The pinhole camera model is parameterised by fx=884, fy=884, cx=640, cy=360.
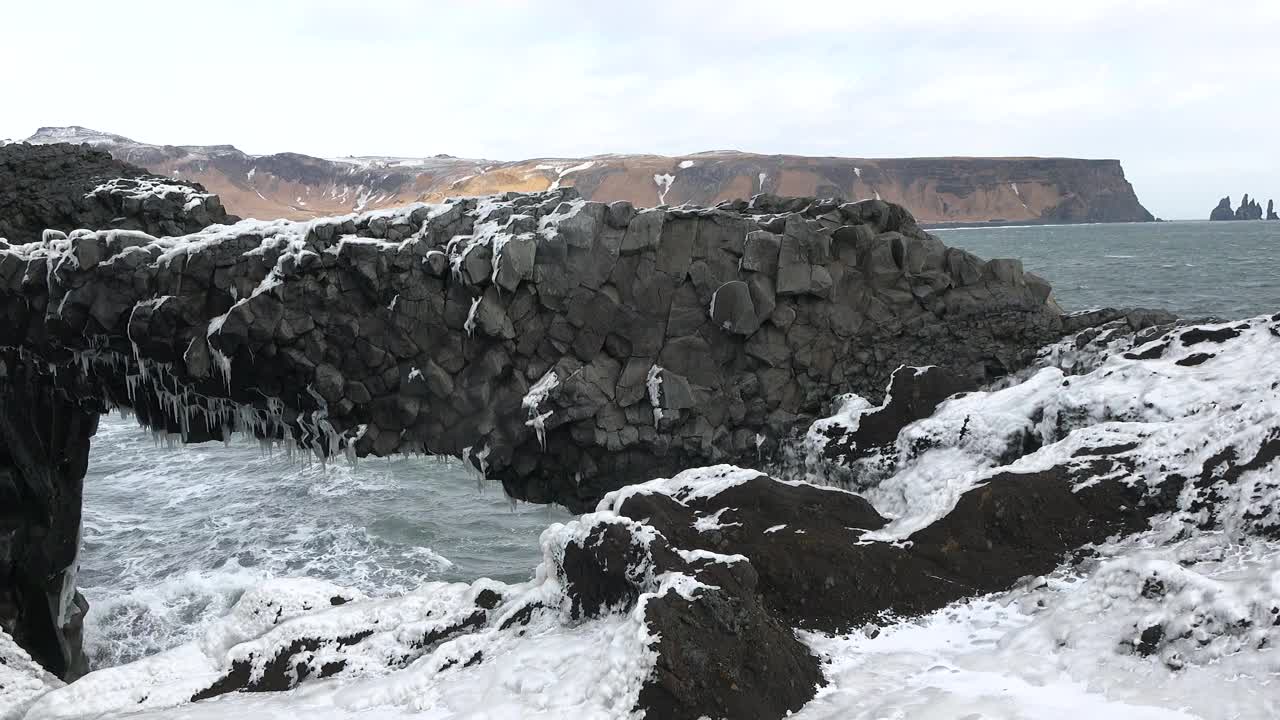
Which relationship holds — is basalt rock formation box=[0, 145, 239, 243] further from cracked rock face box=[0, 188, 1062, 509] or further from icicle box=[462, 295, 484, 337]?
icicle box=[462, 295, 484, 337]

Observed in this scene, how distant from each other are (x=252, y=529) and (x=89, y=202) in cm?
1388

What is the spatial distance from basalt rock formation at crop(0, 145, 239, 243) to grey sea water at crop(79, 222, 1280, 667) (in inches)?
467

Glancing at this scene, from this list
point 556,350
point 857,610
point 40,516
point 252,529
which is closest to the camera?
point 857,610

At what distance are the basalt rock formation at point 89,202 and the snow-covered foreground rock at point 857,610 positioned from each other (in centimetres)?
1719

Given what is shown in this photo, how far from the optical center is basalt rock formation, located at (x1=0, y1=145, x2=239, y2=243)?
27.0 m

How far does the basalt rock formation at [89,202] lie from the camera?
88.4 feet

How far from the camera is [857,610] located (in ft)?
36.6

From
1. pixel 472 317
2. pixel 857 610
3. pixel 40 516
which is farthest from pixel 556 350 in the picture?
pixel 40 516

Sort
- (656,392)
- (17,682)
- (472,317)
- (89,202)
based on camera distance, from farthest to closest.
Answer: (89,202) → (472,317) → (656,392) → (17,682)

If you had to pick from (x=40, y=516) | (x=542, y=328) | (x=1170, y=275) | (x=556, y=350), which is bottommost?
(x=40, y=516)

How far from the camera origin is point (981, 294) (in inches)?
934

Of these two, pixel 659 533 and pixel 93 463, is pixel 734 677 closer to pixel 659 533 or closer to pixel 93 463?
pixel 659 533

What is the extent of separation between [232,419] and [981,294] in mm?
20594

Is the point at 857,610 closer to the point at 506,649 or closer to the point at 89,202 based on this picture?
the point at 506,649
